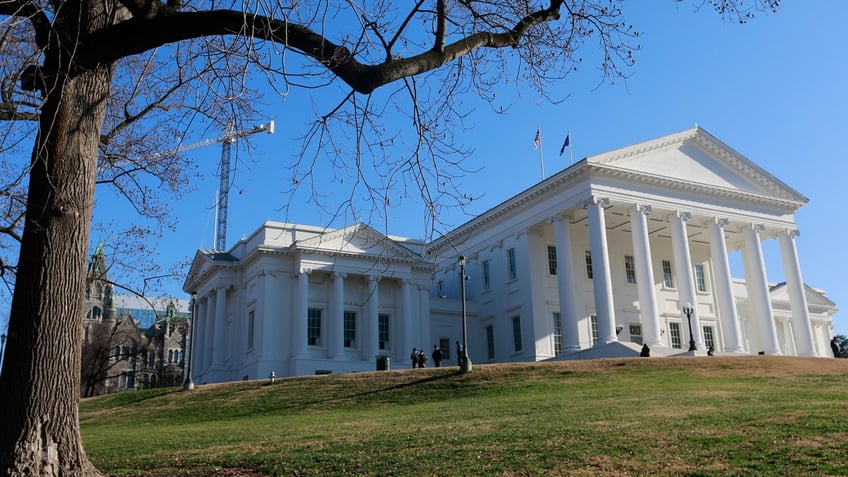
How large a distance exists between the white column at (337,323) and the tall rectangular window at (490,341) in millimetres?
11456

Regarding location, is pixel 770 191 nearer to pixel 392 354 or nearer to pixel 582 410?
pixel 392 354

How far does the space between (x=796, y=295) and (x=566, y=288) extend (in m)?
16.7

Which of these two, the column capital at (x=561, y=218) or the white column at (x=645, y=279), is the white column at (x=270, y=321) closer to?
the column capital at (x=561, y=218)

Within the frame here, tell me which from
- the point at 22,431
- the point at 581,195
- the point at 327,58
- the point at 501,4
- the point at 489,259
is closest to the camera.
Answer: the point at 22,431

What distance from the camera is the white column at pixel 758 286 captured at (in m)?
46.8

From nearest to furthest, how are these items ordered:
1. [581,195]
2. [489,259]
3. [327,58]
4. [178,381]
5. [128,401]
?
[327,58]
[128,401]
[581,195]
[489,259]
[178,381]

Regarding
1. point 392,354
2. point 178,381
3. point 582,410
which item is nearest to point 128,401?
point 392,354

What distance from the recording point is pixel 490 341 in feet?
179

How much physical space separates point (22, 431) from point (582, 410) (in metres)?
13.7

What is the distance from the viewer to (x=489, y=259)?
179 feet

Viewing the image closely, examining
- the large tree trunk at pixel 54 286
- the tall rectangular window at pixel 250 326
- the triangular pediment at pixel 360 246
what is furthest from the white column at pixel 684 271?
the large tree trunk at pixel 54 286

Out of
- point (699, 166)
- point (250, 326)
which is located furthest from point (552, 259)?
point (250, 326)

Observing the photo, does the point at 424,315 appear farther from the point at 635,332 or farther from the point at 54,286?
the point at 54,286

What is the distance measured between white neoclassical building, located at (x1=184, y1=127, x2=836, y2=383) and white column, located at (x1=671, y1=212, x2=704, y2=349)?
9 centimetres
